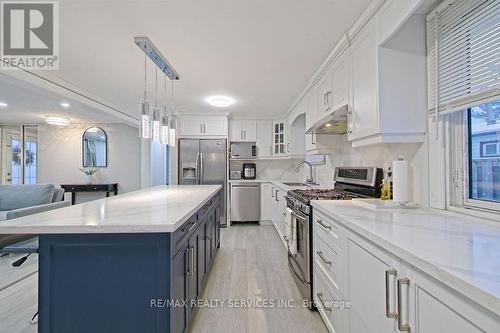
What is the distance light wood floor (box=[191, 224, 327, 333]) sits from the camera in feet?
6.19

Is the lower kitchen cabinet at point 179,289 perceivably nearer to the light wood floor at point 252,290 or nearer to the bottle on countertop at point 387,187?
the light wood floor at point 252,290

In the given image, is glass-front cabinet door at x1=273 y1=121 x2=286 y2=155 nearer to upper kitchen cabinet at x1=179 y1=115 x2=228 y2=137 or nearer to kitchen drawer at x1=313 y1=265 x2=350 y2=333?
upper kitchen cabinet at x1=179 y1=115 x2=228 y2=137

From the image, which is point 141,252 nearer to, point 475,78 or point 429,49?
point 475,78

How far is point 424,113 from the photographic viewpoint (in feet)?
5.22

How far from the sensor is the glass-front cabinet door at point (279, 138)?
5297 mm

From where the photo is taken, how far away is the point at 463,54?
52.1 inches

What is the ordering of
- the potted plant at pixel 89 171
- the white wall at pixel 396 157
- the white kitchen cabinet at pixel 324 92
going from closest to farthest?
1. the white wall at pixel 396 157
2. the white kitchen cabinet at pixel 324 92
3. the potted plant at pixel 89 171

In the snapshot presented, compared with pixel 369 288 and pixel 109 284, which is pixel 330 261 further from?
pixel 109 284

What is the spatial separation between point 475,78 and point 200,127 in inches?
173

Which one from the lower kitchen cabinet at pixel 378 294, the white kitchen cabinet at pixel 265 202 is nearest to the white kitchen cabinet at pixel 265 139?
the white kitchen cabinet at pixel 265 202

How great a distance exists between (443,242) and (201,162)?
4.41 meters

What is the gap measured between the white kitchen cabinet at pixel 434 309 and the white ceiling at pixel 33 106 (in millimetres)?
4052

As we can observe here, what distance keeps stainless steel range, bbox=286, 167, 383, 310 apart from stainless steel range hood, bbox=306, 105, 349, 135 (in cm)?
49

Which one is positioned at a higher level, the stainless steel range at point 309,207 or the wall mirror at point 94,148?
the wall mirror at point 94,148
